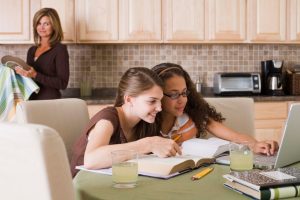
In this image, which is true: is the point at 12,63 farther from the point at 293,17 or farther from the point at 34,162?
the point at 34,162

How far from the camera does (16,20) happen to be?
11.9 feet

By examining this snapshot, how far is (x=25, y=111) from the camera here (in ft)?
6.21

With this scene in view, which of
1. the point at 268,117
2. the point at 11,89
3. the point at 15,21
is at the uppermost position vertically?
the point at 15,21

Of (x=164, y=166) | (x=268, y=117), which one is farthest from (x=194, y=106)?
(x=268, y=117)

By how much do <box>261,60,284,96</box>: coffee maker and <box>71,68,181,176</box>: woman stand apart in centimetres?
232

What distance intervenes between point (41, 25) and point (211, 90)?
1644 mm

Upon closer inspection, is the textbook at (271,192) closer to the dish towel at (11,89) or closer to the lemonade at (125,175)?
the lemonade at (125,175)

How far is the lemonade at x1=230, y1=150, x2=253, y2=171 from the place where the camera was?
4.80 feet

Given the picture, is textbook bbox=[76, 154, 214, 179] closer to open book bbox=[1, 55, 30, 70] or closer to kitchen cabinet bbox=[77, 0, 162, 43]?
open book bbox=[1, 55, 30, 70]

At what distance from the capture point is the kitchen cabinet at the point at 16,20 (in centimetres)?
362

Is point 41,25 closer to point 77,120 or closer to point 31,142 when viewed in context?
point 77,120

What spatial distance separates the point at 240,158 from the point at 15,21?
267cm

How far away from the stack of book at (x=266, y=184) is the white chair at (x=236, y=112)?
107 cm

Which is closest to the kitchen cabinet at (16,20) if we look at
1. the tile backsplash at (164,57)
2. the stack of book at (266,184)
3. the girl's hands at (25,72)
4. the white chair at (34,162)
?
the tile backsplash at (164,57)
